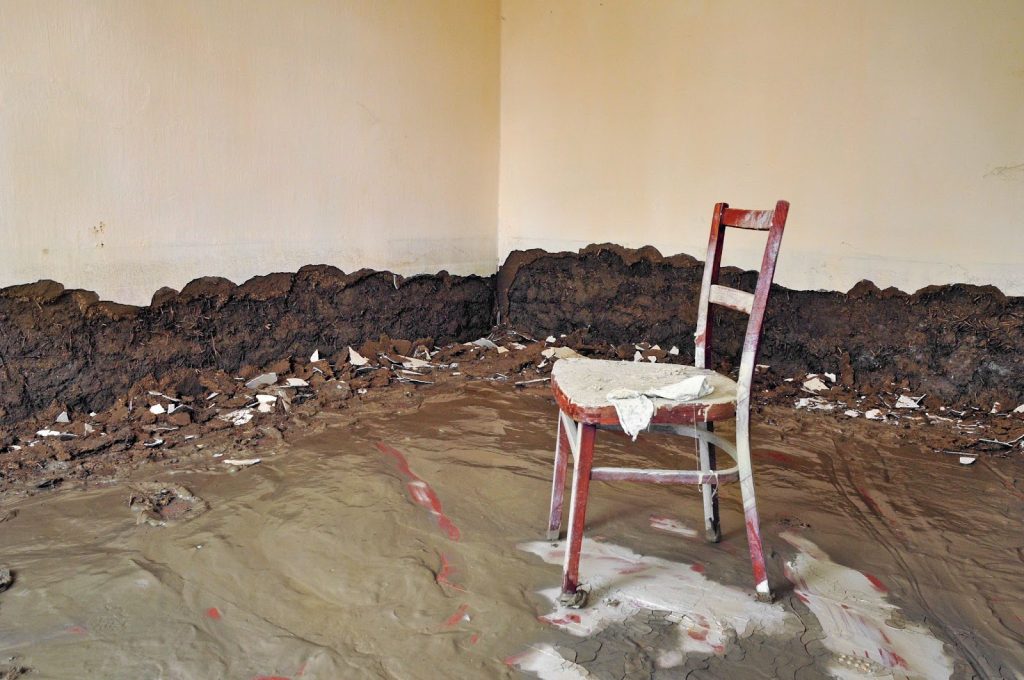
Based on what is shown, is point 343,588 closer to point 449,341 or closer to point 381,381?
point 381,381

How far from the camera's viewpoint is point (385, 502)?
97.0 inches

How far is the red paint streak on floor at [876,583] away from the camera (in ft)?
6.57

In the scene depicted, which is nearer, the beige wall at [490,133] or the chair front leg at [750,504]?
the chair front leg at [750,504]

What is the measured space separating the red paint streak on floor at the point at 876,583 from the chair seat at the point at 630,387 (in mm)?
667

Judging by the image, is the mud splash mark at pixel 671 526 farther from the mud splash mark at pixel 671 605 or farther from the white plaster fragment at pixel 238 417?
the white plaster fragment at pixel 238 417

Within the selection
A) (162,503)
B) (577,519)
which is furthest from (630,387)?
(162,503)

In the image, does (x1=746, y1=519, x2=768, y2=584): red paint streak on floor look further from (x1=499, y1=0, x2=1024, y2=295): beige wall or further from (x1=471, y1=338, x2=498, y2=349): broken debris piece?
(x1=471, y1=338, x2=498, y2=349): broken debris piece

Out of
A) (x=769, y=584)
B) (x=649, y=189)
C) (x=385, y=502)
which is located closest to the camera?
(x=769, y=584)

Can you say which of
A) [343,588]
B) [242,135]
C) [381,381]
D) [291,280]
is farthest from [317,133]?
[343,588]

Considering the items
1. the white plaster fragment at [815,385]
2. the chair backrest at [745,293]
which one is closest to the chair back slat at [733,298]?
the chair backrest at [745,293]

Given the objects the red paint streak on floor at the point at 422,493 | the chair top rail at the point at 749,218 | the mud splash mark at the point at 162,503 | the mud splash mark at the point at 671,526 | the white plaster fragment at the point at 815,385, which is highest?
the chair top rail at the point at 749,218

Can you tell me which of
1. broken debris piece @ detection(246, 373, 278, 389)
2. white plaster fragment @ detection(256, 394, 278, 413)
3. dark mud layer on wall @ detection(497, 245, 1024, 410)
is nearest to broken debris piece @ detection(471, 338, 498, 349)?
dark mud layer on wall @ detection(497, 245, 1024, 410)

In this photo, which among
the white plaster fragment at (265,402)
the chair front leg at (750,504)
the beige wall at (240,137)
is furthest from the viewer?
the white plaster fragment at (265,402)

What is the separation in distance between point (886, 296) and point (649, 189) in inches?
58.4
